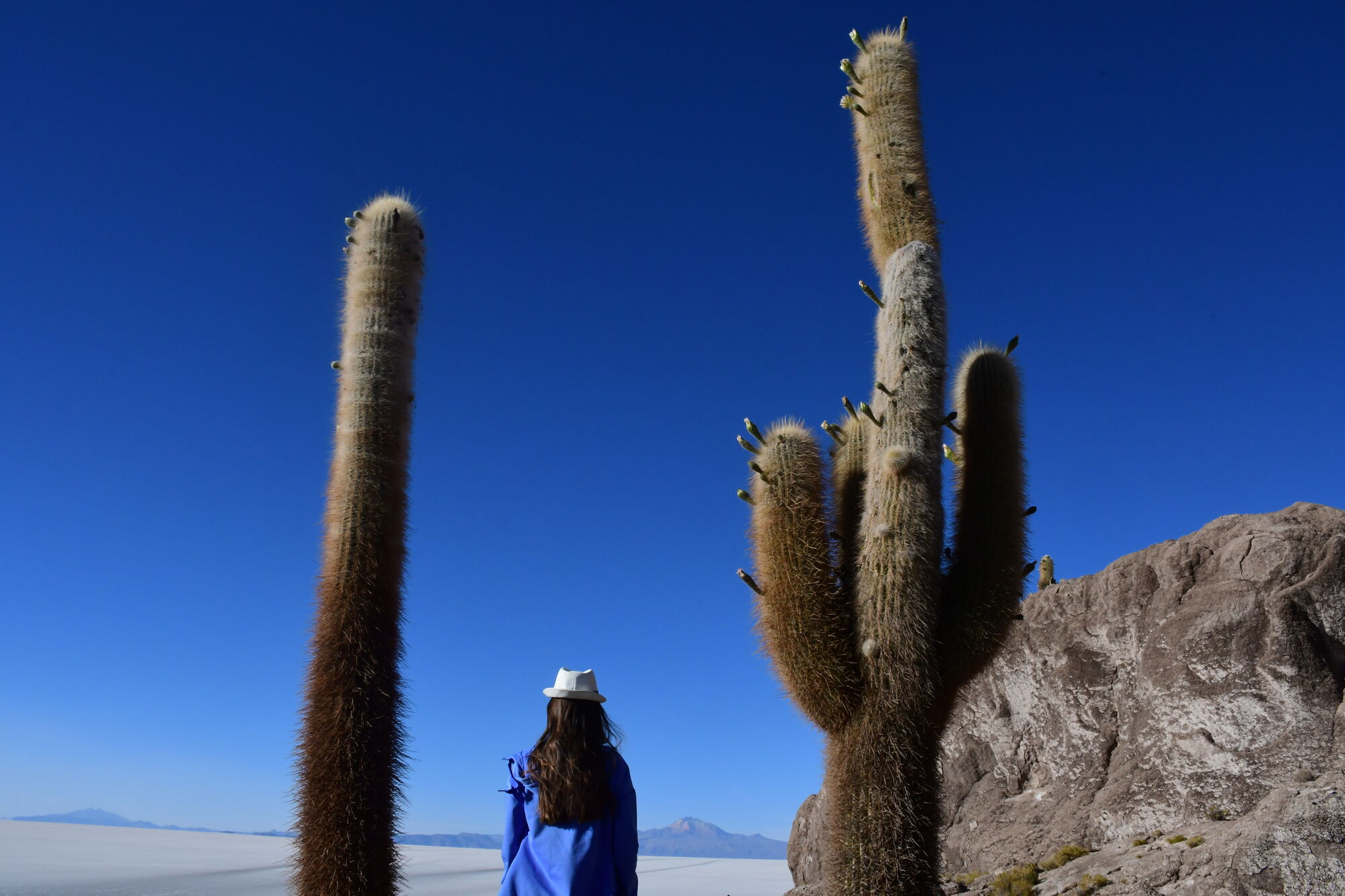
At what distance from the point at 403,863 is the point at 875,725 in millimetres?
3340

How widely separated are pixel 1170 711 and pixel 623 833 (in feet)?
32.2

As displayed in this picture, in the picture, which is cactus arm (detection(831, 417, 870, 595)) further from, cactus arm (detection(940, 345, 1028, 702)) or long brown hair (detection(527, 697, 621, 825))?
long brown hair (detection(527, 697, 621, 825))

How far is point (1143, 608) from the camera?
1245 cm

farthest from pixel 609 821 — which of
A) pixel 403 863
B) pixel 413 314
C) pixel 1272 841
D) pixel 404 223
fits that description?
pixel 1272 841

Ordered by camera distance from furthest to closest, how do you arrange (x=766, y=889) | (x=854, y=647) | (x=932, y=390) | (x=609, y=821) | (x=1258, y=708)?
(x=766, y=889)
(x=1258, y=708)
(x=932, y=390)
(x=854, y=647)
(x=609, y=821)

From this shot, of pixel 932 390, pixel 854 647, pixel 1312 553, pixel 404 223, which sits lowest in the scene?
pixel 854 647

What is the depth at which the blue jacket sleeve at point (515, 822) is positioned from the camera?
4.02 m

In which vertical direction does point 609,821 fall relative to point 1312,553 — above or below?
below

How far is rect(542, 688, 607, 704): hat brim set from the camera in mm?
4012

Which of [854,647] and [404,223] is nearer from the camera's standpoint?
[854,647]

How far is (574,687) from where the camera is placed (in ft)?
13.4

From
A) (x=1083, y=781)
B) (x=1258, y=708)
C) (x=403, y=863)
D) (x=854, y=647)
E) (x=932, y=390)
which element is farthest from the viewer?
(x=1083, y=781)

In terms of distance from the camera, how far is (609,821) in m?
3.90

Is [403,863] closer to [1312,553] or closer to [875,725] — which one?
[875,725]
